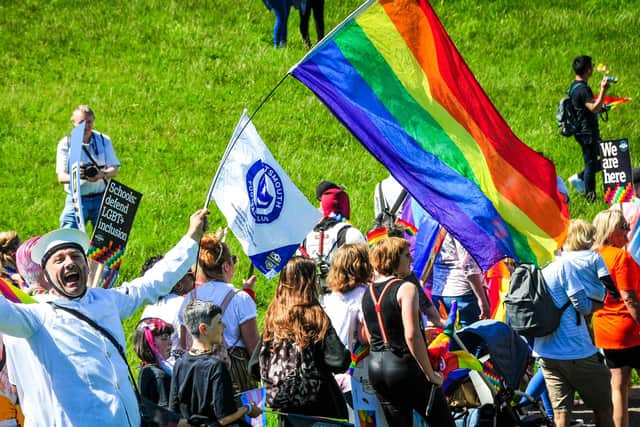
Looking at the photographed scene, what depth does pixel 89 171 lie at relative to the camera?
11.3 meters

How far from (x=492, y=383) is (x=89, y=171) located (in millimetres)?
5379

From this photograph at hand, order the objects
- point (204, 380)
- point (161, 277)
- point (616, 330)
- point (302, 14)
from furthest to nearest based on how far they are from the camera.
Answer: point (302, 14) → point (616, 330) → point (204, 380) → point (161, 277)

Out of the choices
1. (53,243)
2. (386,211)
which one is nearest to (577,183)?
(386,211)

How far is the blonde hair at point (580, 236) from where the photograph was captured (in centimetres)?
766

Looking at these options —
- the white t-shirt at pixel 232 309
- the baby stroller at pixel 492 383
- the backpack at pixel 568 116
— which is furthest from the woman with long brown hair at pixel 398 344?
the backpack at pixel 568 116

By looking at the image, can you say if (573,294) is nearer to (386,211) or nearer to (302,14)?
(386,211)

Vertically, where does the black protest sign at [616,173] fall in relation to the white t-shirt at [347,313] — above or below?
above

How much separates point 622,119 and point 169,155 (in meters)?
7.45

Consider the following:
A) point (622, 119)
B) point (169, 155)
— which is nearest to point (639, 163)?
point (622, 119)

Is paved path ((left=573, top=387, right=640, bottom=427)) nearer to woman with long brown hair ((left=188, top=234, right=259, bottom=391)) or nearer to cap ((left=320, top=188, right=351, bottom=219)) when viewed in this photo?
cap ((left=320, top=188, right=351, bottom=219))

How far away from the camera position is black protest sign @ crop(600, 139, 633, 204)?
1027 centimetres

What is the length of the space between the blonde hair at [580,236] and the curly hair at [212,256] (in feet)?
7.68

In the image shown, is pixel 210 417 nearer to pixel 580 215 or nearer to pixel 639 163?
pixel 580 215

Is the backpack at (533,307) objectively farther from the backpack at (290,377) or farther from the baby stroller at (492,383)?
the backpack at (290,377)
